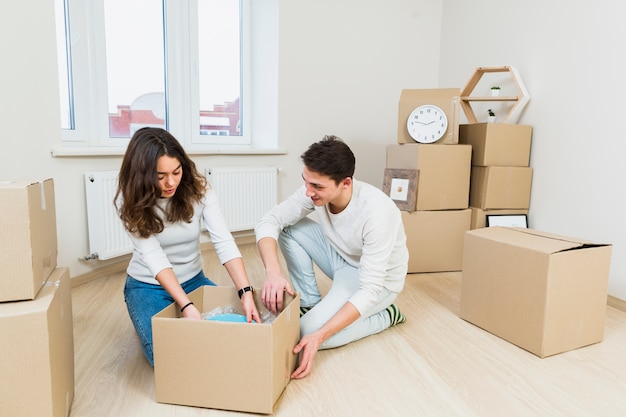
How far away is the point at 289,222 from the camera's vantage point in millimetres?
1811

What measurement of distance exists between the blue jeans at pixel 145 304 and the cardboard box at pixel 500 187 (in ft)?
5.63

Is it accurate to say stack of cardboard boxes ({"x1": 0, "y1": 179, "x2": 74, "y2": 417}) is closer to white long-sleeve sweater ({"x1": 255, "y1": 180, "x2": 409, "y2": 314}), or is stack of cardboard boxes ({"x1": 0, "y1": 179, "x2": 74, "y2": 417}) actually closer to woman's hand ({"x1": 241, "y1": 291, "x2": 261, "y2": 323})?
woman's hand ({"x1": 241, "y1": 291, "x2": 261, "y2": 323})

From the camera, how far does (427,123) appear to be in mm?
2602

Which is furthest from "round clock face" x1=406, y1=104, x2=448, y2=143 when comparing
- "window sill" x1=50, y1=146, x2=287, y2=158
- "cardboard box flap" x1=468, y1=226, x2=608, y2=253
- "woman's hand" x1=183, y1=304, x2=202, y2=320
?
"woman's hand" x1=183, y1=304, x2=202, y2=320

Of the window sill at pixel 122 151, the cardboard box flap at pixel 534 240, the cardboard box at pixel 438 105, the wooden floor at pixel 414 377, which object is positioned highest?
the cardboard box at pixel 438 105

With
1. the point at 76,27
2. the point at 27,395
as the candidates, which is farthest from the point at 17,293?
the point at 76,27

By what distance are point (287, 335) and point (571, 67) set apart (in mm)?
2082

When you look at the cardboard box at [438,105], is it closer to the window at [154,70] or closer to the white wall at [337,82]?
the white wall at [337,82]

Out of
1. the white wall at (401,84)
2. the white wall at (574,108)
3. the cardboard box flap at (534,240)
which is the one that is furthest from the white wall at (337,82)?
the cardboard box flap at (534,240)

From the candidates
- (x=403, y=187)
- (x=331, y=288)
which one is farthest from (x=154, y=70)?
(x=331, y=288)

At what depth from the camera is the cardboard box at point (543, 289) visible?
5.15ft

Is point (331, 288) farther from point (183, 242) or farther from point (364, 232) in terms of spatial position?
point (183, 242)

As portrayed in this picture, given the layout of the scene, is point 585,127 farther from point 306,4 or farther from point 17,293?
point 17,293

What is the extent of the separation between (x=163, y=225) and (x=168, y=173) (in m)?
0.21
